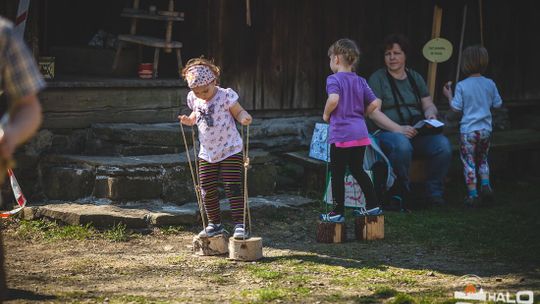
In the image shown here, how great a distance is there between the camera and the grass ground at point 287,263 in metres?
5.61

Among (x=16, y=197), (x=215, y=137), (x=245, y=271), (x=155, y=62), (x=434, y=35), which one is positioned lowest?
(x=245, y=271)

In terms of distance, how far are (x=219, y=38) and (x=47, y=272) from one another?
3.89 m

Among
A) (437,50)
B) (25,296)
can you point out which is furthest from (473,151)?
(25,296)

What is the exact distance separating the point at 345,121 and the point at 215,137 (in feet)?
4.06

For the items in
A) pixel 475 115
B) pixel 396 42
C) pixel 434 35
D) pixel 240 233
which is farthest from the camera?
pixel 434 35

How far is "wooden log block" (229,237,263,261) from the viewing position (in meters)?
6.61

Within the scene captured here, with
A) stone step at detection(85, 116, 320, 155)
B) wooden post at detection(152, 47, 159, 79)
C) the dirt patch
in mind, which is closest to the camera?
the dirt patch

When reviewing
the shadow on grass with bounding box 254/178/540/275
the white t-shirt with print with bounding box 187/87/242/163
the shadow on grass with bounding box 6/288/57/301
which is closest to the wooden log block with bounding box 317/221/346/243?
the shadow on grass with bounding box 254/178/540/275

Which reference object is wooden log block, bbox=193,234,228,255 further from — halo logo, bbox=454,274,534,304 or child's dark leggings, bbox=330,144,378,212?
halo logo, bbox=454,274,534,304

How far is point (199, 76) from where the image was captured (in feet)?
22.1

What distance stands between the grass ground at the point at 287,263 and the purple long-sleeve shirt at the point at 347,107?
2.96 ft

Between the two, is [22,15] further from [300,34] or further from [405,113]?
[405,113]

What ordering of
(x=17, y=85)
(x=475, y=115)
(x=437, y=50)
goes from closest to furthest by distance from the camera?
(x=17, y=85), (x=475, y=115), (x=437, y=50)

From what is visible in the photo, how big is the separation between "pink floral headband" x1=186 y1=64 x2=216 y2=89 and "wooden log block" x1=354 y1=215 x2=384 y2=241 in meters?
1.74
